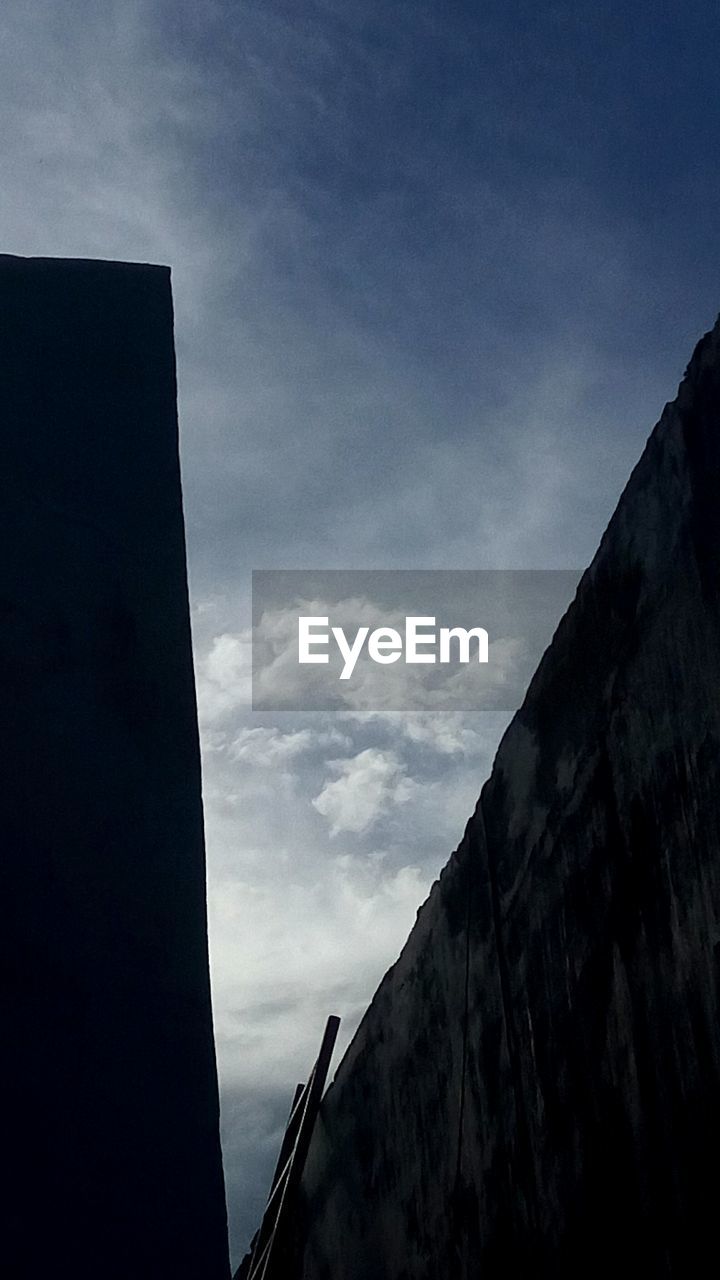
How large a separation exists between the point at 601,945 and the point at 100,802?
128cm

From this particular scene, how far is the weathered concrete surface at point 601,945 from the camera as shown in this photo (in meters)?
2.33

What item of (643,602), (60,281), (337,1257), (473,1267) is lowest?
(337,1257)

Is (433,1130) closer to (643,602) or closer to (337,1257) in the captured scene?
(337,1257)

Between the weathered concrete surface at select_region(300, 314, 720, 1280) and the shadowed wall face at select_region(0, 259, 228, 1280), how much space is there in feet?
2.87

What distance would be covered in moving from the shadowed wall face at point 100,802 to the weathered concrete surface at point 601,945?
0.87 meters

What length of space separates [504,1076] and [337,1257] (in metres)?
2.04

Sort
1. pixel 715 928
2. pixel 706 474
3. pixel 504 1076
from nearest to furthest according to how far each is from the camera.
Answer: pixel 715 928
pixel 706 474
pixel 504 1076

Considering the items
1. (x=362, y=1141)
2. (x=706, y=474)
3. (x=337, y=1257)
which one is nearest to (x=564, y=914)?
(x=706, y=474)

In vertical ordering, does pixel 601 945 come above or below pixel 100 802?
below

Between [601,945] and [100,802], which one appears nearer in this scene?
[601,945]

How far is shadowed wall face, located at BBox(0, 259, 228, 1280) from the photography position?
2639mm

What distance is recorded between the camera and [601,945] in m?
2.69

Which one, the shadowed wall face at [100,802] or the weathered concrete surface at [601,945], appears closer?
the weathered concrete surface at [601,945]

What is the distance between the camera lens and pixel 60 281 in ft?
11.3
